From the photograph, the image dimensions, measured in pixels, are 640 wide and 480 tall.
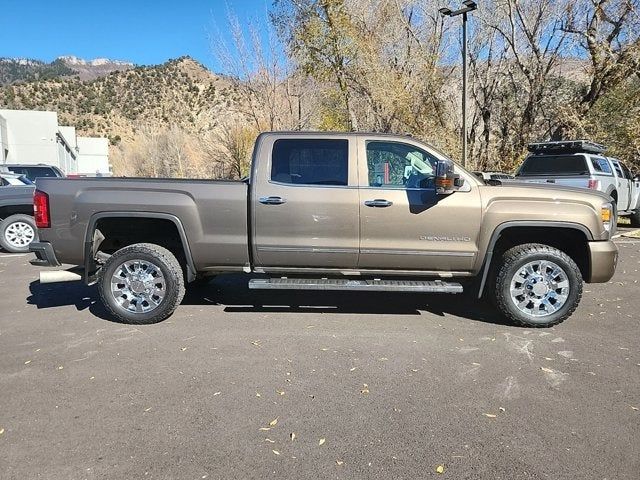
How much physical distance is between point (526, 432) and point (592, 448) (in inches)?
14.9

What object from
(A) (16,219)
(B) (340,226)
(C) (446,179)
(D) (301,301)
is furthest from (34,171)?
(C) (446,179)

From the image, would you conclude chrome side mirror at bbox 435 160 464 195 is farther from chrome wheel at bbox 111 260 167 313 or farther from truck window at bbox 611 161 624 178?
truck window at bbox 611 161 624 178

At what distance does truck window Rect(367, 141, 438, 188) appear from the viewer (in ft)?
16.8

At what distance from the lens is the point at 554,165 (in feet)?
37.6

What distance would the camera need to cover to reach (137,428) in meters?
3.16

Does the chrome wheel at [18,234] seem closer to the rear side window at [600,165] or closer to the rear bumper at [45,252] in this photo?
the rear bumper at [45,252]

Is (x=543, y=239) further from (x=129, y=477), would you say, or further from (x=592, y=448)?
(x=129, y=477)

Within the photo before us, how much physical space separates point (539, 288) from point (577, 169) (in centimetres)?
739

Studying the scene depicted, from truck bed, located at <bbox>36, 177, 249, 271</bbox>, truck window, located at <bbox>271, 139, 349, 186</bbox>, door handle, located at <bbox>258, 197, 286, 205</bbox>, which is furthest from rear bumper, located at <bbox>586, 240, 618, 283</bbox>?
truck bed, located at <bbox>36, 177, 249, 271</bbox>

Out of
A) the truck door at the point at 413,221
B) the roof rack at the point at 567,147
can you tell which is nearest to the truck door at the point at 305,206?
the truck door at the point at 413,221

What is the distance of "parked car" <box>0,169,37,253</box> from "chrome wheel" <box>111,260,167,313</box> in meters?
5.83

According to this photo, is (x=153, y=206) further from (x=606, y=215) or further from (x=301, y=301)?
(x=606, y=215)

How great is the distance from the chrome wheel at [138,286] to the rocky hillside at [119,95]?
60.9m

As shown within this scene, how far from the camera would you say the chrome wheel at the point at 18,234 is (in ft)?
32.0
